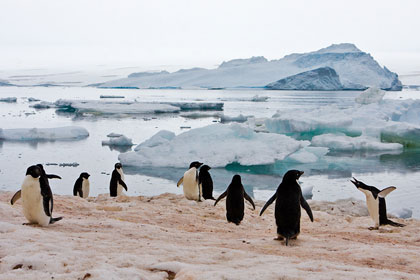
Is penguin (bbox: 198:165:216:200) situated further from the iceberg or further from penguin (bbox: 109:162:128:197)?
the iceberg

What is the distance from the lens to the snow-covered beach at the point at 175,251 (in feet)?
8.11

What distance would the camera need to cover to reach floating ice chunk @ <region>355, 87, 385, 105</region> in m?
21.5

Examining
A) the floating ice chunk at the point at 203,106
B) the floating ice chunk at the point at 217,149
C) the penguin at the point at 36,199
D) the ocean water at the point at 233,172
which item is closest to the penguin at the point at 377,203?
the ocean water at the point at 233,172

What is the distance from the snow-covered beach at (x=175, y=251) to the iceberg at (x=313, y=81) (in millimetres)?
43342

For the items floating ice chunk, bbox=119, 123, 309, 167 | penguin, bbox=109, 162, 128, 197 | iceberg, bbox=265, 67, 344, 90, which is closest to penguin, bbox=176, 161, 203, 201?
penguin, bbox=109, 162, 128, 197

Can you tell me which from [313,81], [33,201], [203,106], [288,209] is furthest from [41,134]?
[313,81]

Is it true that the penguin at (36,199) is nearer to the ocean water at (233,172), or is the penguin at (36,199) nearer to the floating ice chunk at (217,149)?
the ocean water at (233,172)

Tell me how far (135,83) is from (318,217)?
4999 centimetres

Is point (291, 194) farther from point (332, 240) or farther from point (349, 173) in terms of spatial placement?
point (349, 173)

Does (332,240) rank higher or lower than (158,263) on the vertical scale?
lower

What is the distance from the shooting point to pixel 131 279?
92.1 inches

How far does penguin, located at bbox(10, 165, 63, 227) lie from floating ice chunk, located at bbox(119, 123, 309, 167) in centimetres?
763

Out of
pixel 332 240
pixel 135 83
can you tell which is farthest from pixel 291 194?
pixel 135 83

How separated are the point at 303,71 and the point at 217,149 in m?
38.4
